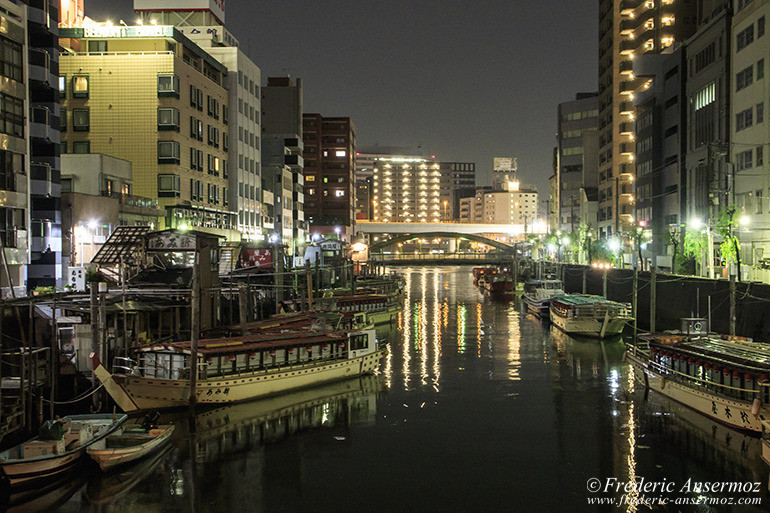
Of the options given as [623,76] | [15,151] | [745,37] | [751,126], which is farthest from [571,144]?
[15,151]

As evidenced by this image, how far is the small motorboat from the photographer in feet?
71.9

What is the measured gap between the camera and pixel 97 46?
65.1m

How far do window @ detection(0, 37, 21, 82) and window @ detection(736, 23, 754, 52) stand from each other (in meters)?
55.6

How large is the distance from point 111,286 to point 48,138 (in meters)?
13.1

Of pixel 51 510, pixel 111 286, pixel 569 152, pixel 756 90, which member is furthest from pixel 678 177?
pixel 569 152

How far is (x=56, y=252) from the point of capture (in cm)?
4491

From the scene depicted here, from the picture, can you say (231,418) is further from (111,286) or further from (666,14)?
(666,14)

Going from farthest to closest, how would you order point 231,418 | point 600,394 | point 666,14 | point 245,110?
point 666,14 < point 245,110 < point 600,394 < point 231,418

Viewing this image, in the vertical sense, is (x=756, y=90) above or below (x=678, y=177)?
above

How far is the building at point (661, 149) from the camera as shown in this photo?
73625 mm

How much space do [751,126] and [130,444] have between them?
5417cm

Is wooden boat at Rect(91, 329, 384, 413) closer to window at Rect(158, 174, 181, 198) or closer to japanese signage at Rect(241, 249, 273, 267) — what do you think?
japanese signage at Rect(241, 249, 273, 267)

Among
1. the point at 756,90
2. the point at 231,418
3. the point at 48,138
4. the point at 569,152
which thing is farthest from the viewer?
the point at 569,152

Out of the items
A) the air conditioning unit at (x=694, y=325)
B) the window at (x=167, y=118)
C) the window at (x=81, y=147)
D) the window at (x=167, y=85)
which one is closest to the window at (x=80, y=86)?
the window at (x=81, y=147)
